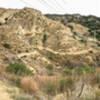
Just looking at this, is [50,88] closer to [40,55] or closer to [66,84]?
[66,84]

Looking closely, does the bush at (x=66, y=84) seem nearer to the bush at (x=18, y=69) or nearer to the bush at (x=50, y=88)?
the bush at (x=50, y=88)

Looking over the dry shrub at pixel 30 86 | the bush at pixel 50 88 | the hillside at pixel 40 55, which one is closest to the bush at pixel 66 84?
the hillside at pixel 40 55

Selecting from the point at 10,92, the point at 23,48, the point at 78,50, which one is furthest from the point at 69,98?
the point at 78,50

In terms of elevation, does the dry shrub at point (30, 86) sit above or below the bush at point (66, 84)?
below

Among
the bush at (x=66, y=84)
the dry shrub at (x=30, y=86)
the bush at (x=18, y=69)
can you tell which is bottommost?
the bush at (x=18, y=69)

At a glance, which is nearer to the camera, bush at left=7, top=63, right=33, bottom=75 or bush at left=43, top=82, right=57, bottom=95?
bush at left=43, top=82, right=57, bottom=95

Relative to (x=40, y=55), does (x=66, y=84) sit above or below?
above

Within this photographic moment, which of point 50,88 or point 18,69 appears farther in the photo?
point 18,69

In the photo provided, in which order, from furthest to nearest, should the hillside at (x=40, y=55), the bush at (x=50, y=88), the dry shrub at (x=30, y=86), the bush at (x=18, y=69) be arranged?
the bush at (x=18, y=69)
the hillside at (x=40, y=55)
the dry shrub at (x=30, y=86)
the bush at (x=50, y=88)

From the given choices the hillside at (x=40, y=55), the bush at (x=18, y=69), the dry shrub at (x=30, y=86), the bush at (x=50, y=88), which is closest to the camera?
the bush at (x=50, y=88)

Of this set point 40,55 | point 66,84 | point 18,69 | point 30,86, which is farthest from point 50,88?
point 40,55

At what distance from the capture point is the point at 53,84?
4.32 meters

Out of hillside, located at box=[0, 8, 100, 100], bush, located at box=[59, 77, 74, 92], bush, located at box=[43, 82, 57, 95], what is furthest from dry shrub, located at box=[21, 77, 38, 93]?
bush, located at box=[59, 77, 74, 92]

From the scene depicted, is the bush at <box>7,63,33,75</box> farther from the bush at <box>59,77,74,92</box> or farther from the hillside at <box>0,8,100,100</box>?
the bush at <box>59,77,74,92</box>
